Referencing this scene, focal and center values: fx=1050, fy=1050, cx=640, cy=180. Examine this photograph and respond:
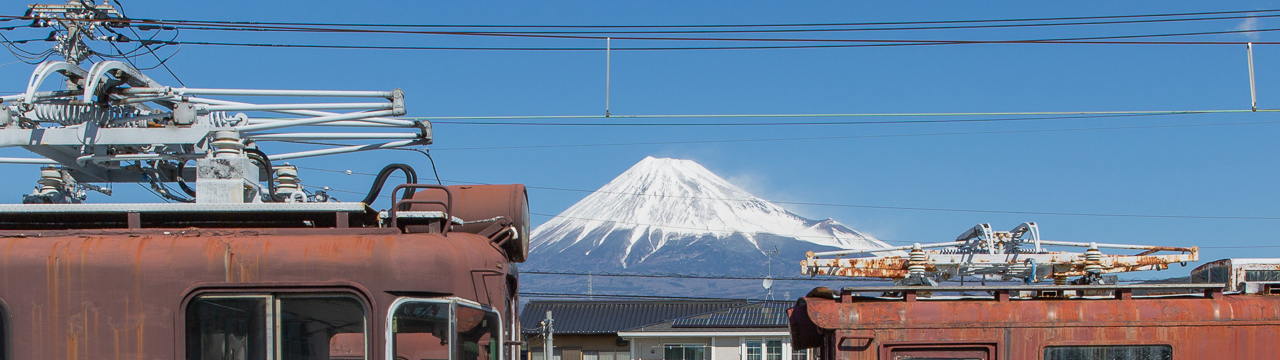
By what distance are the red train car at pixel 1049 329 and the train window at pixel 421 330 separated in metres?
3.93

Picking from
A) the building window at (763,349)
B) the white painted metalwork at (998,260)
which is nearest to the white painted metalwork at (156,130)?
the white painted metalwork at (998,260)

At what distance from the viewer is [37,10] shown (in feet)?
48.6

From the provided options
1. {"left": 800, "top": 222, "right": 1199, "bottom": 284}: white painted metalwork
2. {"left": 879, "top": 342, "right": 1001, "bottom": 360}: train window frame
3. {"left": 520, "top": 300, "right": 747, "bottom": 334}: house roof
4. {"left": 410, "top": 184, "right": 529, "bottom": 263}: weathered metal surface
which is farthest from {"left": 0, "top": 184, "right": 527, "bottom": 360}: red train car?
{"left": 520, "top": 300, "right": 747, "bottom": 334}: house roof

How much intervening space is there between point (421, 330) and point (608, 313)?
4064 cm

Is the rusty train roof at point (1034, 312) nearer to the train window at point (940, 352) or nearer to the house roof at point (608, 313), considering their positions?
the train window at point (940, 352)

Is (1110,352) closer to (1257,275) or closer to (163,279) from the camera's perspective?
(1257,275)

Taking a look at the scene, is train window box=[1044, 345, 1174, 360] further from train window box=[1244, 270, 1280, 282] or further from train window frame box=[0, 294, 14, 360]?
train window frame box=[0, 294, 14, 360]

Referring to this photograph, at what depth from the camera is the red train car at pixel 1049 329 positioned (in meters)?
9.45

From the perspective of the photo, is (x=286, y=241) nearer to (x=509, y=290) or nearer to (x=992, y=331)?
(x=509, y=290)

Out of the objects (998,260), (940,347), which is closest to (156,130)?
(940,347)

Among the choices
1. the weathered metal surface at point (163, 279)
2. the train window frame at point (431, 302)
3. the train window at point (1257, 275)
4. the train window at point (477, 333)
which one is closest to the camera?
the train window frame at point (431, 302)

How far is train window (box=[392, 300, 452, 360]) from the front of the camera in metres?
6.57

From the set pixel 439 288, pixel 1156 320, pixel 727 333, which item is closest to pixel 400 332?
pixel 439 288

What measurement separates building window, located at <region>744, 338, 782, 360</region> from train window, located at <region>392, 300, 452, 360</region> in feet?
114
